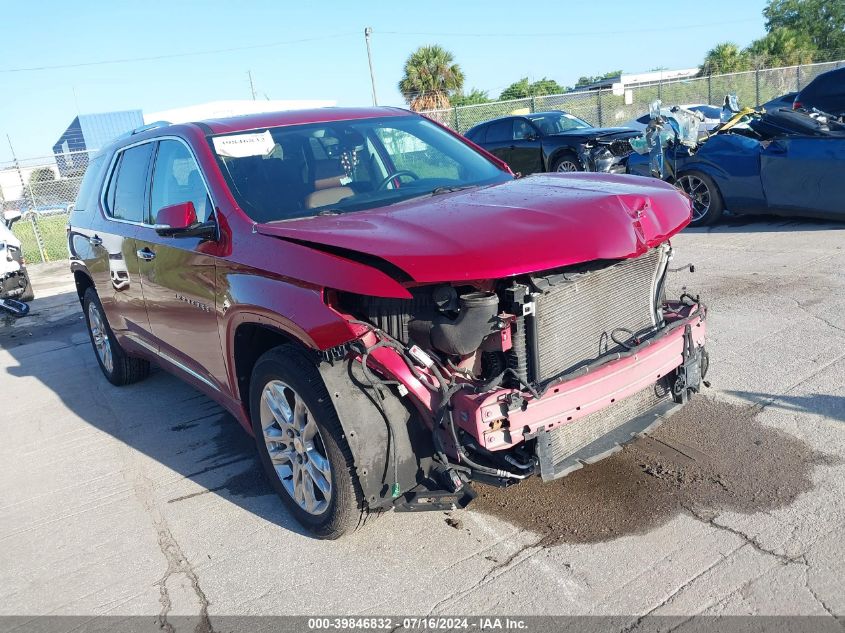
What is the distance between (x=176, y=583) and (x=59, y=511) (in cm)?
129

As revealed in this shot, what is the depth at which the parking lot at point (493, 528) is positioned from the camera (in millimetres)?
2922

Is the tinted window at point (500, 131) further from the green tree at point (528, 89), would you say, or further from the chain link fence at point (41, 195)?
the green tree at point (528, 89)

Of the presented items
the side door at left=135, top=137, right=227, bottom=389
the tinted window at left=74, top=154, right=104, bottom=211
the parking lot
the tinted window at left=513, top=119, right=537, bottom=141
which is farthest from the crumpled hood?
the side door at left=135, top=137, right=227, bottom=389

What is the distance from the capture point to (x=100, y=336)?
632 centimetres

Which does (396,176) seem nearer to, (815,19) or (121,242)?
(121,242)

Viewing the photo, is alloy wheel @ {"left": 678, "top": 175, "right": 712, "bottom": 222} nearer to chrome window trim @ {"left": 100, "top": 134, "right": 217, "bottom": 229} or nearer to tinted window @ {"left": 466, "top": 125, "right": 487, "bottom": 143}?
tinted window @ {"left": 466, "top": 125, "right": 487, "bottom": 143}

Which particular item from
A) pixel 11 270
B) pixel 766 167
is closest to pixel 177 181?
pixel 11 270

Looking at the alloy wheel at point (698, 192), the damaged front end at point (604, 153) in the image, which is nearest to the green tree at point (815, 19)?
the damaged front end at point (604, 153)

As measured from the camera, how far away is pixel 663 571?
2.96 metres

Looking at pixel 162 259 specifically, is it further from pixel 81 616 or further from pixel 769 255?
pixel 769 255

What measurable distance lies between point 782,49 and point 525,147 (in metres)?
38.1

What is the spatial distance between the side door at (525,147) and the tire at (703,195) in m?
5.05

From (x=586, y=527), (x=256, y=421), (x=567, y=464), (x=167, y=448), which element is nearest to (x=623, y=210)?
(x=567, y=464)

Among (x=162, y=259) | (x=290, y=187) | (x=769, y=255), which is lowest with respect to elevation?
(x=769, y=255)
